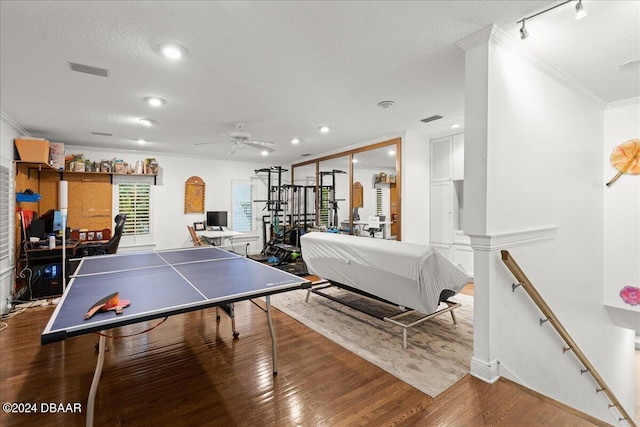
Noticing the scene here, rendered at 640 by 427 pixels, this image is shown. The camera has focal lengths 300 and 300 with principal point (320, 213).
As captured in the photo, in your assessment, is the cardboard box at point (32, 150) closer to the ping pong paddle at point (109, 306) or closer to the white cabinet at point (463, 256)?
the ping pong paddle at point (109, 306)

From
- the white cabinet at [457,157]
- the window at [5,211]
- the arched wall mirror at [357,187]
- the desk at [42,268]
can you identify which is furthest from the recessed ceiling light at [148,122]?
the white cabinet at [457,157]

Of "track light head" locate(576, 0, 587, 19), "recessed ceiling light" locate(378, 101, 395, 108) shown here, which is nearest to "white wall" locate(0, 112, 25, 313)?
"recessed ceiling light" locate(378, 101, 395, 108)

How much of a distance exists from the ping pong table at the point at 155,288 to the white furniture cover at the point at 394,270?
1.11 meters

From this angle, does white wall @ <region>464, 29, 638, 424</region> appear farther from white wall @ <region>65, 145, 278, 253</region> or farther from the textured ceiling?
white wall @ <region>65, 145, 278, 253</region>

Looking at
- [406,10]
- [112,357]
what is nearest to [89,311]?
[112,357]

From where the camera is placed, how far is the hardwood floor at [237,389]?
197cm

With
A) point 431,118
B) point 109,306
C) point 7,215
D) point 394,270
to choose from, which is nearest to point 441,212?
point 431,118

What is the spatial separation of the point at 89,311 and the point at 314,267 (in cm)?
296

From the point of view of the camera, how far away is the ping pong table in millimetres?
1600

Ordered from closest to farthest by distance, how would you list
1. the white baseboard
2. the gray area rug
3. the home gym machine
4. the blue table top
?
1. the blue table top
2. the white baseboard
3. the gray area rug
4. the home gym machine

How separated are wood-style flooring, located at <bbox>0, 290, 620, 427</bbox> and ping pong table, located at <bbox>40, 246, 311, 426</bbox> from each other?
1.02 ft

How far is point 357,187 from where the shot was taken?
7.04m

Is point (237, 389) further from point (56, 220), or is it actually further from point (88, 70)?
point (56, 220)

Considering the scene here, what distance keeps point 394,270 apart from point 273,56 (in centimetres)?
233
